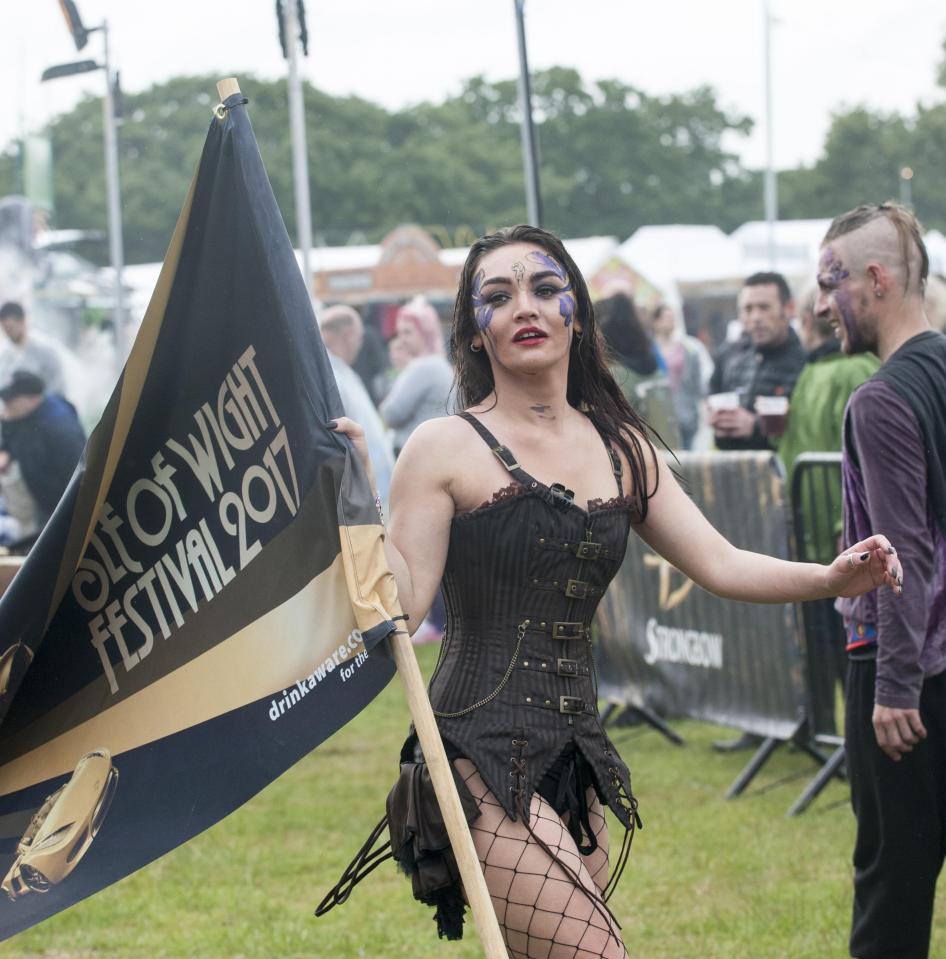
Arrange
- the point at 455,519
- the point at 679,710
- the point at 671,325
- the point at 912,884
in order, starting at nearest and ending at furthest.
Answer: the point at 455,519
the point at 912,884
the point at 679,710
the point at 671,325

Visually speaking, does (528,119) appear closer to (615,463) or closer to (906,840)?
(906,840)

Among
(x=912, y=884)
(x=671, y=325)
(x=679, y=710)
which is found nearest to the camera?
(x=912, y=884)

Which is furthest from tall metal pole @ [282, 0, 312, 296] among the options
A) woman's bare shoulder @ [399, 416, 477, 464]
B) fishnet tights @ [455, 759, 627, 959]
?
fishnet tights @ [455, 759, 627, 959]

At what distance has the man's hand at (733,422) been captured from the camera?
25.8ft

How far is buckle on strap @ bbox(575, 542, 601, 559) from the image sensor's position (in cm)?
331

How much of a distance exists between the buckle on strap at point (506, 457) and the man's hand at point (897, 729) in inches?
53.5

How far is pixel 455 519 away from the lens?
3301 mm

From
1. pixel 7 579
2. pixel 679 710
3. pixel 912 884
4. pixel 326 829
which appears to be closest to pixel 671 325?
pixel 679 710

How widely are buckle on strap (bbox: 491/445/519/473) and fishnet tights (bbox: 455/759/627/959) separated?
638mm

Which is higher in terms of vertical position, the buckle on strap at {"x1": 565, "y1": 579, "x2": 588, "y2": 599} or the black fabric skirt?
the buckle on strap at {"x1": 565, "y1": 579, "x2": 588, "y2": 599}

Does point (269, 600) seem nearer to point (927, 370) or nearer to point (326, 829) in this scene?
point (927, 370)

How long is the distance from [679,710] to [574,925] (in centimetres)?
523

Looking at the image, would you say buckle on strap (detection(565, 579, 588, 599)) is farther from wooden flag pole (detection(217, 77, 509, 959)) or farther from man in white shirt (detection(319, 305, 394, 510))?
man in white shirt (detection(319, 305, 394, 510))

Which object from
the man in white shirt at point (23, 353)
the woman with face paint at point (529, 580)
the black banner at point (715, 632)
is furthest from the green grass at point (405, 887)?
the man in white shirt at point (23, 353)
